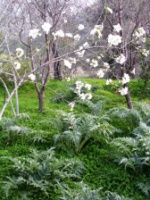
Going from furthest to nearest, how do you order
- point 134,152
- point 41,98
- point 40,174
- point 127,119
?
point 41,98
point 127,119
point 134,152
point 40,174

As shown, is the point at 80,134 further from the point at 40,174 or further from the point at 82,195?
the point at 82,195

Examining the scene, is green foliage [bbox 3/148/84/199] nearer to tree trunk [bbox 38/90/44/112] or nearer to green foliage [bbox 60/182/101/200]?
green foliage [bbox 60/182/101/200]

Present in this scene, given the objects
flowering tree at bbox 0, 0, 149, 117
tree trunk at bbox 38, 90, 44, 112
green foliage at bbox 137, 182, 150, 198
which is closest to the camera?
flowering tree at bbox 0, 0, 149, 117

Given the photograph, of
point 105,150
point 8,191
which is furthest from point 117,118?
point 8,191

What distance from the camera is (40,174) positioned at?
4055 millimetres

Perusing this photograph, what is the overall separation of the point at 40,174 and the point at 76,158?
32.3 inches

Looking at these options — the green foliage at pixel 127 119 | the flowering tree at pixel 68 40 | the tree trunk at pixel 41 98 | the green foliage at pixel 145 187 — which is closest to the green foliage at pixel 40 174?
the green foliage at pixel 145 187

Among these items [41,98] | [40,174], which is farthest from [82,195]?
[41,98]

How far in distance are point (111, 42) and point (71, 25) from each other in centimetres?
618

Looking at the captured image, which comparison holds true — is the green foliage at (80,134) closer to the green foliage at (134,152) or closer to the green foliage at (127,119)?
the green foliage at (134,152)

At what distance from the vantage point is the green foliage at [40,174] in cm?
386

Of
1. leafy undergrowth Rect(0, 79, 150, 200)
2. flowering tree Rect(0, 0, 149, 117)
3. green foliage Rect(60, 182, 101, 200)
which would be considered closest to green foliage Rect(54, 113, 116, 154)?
leafy undergrowth Rect(0, 79, 150, 200)

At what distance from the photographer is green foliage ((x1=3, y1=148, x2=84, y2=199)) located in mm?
3863

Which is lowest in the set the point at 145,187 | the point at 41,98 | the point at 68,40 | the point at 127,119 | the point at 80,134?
the point at 145,187
